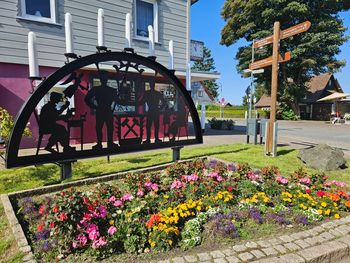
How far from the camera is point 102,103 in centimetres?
491

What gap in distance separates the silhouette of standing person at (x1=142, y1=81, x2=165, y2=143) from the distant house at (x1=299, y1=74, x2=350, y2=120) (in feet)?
109

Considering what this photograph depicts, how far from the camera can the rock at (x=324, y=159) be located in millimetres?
6075

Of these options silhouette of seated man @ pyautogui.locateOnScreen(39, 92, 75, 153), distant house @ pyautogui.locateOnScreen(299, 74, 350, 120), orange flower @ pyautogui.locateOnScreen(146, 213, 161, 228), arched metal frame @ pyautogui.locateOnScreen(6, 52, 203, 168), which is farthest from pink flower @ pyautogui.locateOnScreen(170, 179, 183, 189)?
distant house @ pyautogui.locateOnScreen(299, 74, 350, 120)

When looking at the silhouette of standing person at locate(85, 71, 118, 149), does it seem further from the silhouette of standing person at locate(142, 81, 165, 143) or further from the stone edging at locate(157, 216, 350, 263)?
the stone edging at locate(157, 216, 350, 263)

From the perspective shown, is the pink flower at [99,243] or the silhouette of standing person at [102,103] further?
the silhouette of standing person at [102,103]

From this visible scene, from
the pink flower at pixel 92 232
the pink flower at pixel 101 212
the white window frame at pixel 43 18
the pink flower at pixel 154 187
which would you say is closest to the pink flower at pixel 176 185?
the pink flower at pixel 154 187

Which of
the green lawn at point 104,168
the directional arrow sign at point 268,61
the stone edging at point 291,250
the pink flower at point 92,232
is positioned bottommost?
the stone edging at point 291,250

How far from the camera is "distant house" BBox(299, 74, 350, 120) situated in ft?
114

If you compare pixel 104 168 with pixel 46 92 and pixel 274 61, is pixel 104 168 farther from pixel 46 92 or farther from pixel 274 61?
pixel 274 61

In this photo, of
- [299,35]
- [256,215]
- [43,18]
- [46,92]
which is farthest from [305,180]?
[299,35]

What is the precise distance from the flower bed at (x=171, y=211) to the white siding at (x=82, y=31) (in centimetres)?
601

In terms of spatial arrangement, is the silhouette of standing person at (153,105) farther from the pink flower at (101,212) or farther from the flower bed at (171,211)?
the pink flower at (101,212)

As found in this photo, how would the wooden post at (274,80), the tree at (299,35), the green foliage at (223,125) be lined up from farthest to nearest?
the tree at (299,35) → the green foliage at (223,125) → the wooden post at (274,80)

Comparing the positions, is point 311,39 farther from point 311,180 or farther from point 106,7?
point 311,180
